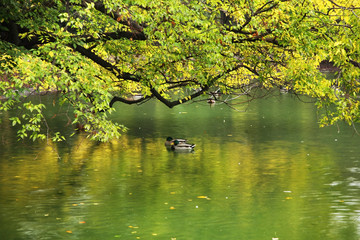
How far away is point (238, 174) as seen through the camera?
83.4 ft

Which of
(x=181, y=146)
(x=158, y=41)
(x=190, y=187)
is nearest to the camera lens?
(x=158, y=41)

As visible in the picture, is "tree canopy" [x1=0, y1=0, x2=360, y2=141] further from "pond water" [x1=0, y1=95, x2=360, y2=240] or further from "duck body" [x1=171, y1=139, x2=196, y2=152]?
"duck body" [x1=171, y1=139, x2=196, y2=152]

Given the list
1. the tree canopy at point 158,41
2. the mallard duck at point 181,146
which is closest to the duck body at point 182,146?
the mallard duck at point 181,146

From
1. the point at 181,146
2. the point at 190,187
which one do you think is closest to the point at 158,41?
the point at 190,187

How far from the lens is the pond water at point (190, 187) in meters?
17.1

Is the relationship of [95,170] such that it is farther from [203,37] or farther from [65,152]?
[203,37]

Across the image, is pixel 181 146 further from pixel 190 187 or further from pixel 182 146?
pixel 190 187

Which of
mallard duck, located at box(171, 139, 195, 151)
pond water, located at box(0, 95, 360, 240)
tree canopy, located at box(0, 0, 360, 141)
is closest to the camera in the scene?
tree canopy, located at box(0, 0, 360, 141)

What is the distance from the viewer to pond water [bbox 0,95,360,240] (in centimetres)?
1708

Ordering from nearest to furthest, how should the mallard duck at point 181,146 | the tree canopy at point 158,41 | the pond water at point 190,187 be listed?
the tree canopy at point 158,41
the pond water at point 190,187
the mallard duck at point 181,146

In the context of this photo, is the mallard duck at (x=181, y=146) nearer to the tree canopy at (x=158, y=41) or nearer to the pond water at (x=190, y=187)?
the pond water at (x=190, y=187)

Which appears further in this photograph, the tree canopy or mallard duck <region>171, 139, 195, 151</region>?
mallard duck <region>171, 139, 195, 151</region>

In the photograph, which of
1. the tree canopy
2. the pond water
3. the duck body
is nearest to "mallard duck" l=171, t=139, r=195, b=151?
the duck body

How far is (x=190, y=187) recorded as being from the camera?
22.9 metres
